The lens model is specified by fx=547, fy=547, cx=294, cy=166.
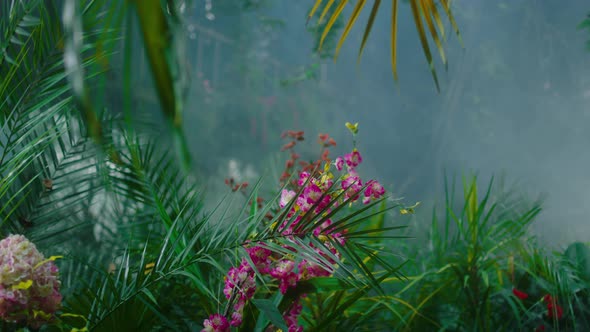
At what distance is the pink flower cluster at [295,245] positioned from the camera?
0.85 metres

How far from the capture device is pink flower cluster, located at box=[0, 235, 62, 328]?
73 centimetres

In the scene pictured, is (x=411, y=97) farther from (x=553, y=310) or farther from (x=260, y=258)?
(x=260, y=258)

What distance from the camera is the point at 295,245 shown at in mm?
796

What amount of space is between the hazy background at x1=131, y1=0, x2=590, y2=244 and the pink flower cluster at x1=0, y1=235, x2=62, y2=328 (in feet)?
12.5

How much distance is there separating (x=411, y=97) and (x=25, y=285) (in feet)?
18.4

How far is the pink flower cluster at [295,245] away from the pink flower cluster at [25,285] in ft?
0.77

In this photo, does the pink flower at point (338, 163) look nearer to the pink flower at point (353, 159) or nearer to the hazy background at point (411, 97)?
the pink flower at point (353, 159)

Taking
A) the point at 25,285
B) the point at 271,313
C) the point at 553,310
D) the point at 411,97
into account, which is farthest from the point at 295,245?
the point at 411,97

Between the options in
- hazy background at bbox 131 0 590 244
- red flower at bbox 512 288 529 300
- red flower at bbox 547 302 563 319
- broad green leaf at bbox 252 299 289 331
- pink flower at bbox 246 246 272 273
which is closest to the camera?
broad green leaf at bbox 252 299 289 331

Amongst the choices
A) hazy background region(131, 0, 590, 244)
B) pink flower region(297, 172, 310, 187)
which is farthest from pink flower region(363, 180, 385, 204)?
hazy background region(131, 0, 590, 244)

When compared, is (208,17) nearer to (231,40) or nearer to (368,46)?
(231,40)

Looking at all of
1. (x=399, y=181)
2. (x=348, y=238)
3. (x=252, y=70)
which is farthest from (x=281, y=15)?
(x=348, y=238)

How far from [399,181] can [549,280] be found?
4180 mm

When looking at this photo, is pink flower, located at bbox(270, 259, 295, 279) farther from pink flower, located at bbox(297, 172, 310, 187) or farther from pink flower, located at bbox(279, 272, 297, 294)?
pink flower, located at bbox(297, 172, 310, 187)
